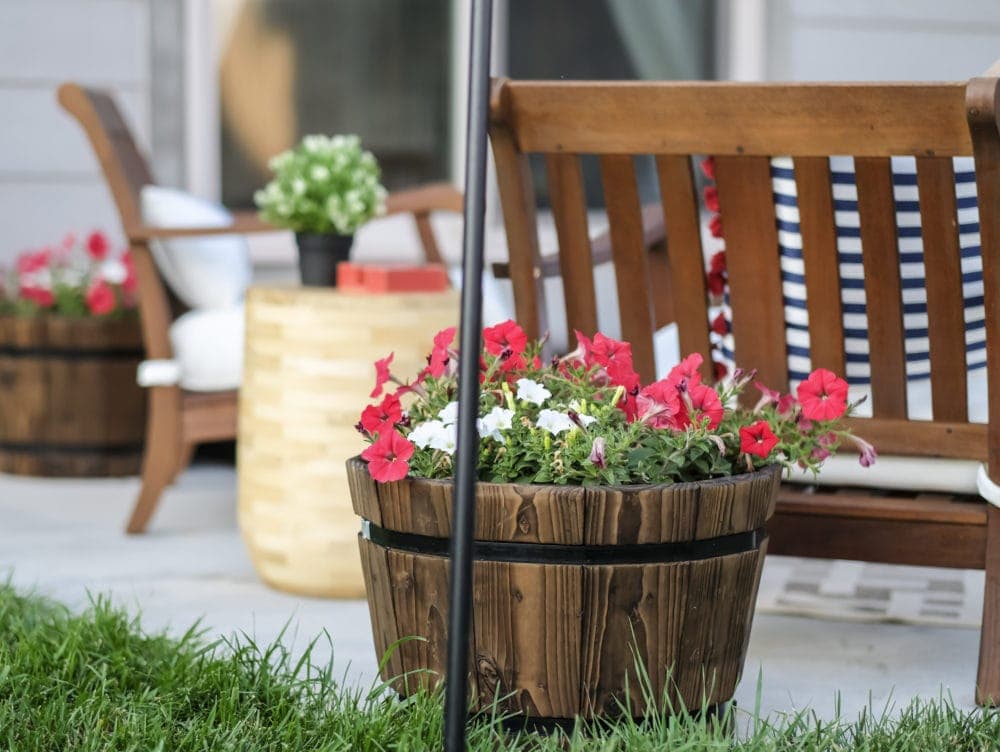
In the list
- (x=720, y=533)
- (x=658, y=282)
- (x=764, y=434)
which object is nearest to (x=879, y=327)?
(x=764, y=434)

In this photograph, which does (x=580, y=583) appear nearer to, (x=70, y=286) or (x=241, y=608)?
(x=241, y=608)

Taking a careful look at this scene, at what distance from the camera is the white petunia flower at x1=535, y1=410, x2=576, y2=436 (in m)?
1.70

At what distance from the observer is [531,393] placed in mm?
1763

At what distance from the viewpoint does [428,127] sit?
5203 mm

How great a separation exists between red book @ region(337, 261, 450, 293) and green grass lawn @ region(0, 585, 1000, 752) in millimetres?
892

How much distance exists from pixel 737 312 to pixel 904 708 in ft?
1.96

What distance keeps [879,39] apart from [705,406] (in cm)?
406

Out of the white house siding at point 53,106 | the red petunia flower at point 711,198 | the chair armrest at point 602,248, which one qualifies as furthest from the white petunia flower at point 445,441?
the white house siding at point 53,106

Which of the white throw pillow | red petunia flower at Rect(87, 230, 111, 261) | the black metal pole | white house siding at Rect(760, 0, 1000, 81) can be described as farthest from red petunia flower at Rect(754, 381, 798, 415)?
white house siding at Rect(760, 0, 1000, 81)

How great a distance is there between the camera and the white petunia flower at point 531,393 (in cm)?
176

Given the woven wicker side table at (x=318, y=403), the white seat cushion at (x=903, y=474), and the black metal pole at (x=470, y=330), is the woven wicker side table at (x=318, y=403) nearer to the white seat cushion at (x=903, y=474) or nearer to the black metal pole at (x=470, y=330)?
the white seat cushion at (x=903, y=474)

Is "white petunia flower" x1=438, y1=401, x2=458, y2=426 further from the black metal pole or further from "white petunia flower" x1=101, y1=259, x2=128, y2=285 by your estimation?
"white petunia flower" x1=101, y1=259, x2=128, y2=285

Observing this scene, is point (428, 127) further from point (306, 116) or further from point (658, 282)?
point (658, 282)

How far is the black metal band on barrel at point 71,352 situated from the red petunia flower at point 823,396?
2.57 meters
